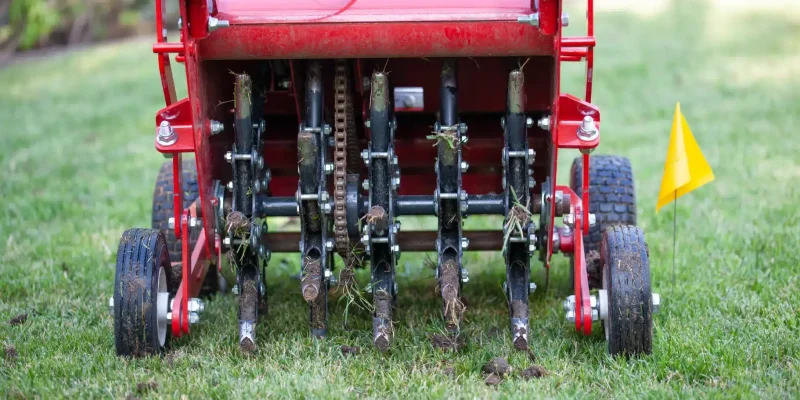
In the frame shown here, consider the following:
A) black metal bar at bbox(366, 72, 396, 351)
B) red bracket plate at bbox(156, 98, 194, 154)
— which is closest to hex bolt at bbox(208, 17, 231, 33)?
red bracket plate at bbox(156, 98, 194, 154)

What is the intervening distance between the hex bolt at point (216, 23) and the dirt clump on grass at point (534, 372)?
178 cm

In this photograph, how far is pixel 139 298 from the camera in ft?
12.2

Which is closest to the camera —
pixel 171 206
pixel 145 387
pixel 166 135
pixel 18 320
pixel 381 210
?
pixel 145 387

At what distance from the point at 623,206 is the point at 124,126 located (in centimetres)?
610

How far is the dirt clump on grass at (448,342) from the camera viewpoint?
3.92 m

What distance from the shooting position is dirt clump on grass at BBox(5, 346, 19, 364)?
12.7 ft

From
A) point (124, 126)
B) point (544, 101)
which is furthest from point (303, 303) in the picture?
point (124, 126)

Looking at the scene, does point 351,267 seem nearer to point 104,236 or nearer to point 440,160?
point 440,160

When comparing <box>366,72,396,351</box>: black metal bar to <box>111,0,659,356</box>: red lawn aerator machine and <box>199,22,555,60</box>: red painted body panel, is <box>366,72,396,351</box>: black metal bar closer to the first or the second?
<box>111,0,659,356</box>: red lawn aerator machine

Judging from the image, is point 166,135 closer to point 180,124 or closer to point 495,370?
point 180,124

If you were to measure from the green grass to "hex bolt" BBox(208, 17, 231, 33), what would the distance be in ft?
4.38

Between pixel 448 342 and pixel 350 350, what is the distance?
1.35 feet

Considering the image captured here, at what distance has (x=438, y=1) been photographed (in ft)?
12.5

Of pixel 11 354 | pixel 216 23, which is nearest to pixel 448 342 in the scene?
pixel 216 23
